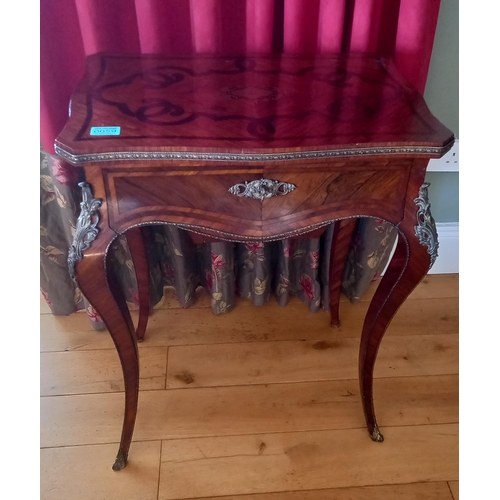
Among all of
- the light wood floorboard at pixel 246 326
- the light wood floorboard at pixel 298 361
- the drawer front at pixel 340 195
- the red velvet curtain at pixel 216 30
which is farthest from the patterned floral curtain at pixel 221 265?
the drawer front at pixel 340 195

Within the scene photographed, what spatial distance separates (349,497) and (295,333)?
1.55 ft

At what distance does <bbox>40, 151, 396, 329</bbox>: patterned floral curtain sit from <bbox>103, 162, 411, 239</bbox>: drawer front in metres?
0.47

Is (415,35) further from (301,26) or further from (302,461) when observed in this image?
(302,461)

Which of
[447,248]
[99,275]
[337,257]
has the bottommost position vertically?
[447,248]

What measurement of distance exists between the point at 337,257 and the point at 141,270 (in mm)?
531

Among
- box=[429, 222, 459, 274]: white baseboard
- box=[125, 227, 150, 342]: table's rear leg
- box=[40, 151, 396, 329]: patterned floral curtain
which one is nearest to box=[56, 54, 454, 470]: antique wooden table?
box=[125, 227, 150, 342]: table's rear leg

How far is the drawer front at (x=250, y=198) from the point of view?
744mm

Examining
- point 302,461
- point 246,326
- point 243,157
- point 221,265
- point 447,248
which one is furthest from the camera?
point 447,248

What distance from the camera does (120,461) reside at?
1076 mm

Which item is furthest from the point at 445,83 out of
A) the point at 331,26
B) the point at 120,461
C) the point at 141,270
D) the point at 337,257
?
the point at 120,461

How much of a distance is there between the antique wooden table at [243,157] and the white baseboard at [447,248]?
0.70m

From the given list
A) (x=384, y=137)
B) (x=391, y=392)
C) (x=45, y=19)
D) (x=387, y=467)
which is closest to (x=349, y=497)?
(x=387, y=467)

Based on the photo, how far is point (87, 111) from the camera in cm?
78

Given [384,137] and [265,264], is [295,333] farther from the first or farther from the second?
[384,137]
